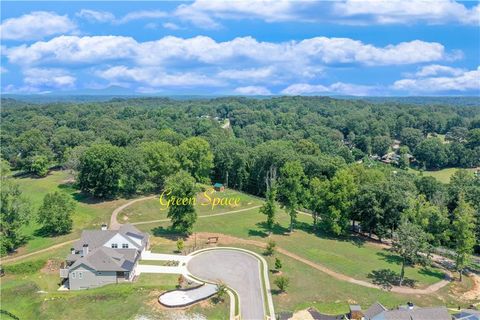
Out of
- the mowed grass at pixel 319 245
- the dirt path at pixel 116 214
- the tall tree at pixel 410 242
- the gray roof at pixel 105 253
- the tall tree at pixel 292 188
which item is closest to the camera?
the gray roof at pixel 105 253

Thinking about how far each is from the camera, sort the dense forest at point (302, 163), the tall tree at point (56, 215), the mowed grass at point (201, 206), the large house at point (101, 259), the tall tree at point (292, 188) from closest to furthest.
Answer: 1. the large house at point (101, 259)
2. the tall tree at point (56, 215)
3. the tall tree at point (292, 188)
4. the dense forest at point (302, 163)
5. the mowed grass at point (201, 206)

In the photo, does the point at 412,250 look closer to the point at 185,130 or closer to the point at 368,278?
the point at 368,278

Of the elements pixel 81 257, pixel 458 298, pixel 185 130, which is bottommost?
pixel 458 298

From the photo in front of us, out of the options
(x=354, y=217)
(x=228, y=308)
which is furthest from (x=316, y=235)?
(x=228, y=308)

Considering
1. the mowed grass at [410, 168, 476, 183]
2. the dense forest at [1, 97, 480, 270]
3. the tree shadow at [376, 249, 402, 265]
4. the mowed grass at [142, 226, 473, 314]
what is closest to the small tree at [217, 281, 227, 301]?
the mowed grass at [142, 226, 473, 314]

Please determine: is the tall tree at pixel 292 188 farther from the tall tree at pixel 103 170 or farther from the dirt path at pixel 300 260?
the tall tree at pixel 103 170

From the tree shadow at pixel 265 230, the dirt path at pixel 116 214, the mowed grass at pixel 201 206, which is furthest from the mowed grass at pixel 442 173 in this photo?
the dirt path at pixel 116 214

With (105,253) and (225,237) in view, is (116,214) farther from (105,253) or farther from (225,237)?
(105,253)
